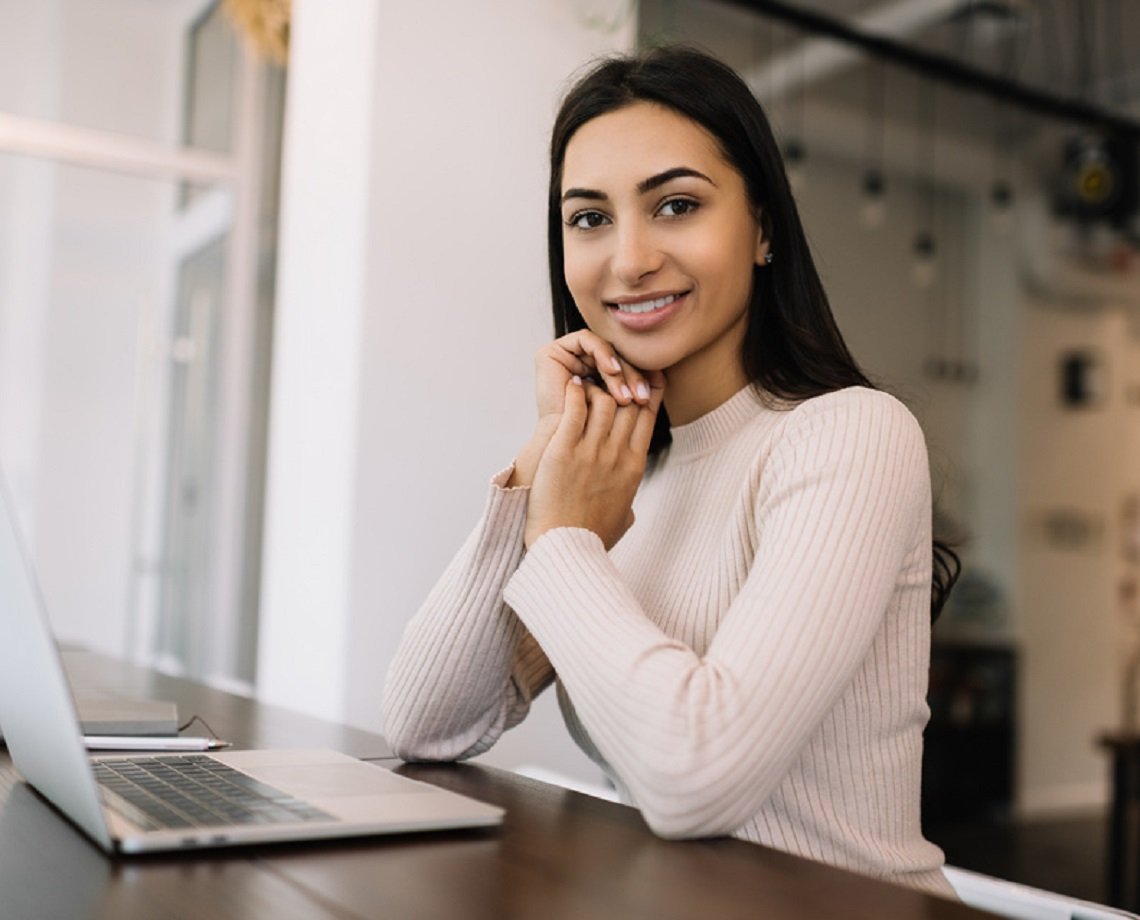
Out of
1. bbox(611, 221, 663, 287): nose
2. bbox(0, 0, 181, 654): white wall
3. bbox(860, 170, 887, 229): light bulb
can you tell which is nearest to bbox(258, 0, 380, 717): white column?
bbox(611, 221, 663, 287): nose

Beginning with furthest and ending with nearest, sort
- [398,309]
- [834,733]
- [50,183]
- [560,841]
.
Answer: [50,183]
[398,309]
[834,733]
[560,841]

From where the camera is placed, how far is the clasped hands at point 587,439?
123cm

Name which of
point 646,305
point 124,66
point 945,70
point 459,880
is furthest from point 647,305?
point 945,70

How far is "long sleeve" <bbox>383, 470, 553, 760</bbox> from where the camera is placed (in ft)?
4.24

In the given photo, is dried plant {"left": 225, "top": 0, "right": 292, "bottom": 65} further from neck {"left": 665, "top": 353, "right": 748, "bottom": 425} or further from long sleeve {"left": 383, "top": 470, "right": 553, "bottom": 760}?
long sleeve {"left": 383, "top": 470, "right": 553, "bottom": 760}

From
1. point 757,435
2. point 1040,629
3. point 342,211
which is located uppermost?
point 342,211

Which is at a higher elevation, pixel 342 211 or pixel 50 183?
pixel 50 183

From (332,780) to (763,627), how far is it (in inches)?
14.5

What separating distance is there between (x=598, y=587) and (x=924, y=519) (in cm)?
33

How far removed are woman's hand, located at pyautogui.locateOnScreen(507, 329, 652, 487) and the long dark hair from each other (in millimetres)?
157

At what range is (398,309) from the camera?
2639mm

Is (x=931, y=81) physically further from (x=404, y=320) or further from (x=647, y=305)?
(x=647, y=305)

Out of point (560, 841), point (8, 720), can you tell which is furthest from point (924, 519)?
point (8, 720)

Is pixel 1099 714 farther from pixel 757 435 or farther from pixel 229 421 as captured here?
pixel 757 435
